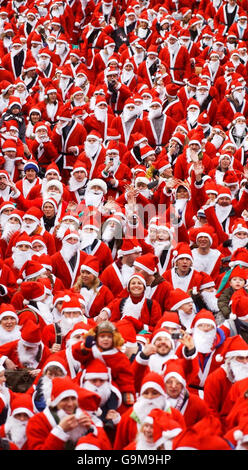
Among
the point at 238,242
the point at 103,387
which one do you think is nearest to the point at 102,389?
the point at 103,387

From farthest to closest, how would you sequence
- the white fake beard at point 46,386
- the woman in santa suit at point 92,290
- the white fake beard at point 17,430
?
1. the woman in santa suit at point 92,290
2. the white fake beard at point 46,386
3. the white fake beard at point 17,430

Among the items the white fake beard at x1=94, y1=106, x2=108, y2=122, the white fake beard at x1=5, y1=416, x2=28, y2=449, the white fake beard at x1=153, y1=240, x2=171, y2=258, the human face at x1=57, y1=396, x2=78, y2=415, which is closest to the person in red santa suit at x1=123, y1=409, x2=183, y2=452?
the human face at x1=57, y1=396, x2=78, y2=415

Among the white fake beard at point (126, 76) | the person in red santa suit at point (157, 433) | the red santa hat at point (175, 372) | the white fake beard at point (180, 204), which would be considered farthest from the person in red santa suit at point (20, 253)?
the white fake beard at point (126, 76)

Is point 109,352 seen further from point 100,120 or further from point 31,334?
point 100,120

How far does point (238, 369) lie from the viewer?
19.0ft

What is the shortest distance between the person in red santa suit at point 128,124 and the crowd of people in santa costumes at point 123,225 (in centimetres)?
3

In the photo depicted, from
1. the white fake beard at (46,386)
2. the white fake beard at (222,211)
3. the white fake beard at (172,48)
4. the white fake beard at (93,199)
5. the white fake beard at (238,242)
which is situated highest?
the white fake beard at (46,386)

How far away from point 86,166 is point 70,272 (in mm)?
2996

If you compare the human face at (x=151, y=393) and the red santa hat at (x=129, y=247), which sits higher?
the human face at (x=151, y=393)

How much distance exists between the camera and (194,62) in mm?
15172

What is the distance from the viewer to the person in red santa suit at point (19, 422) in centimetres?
519

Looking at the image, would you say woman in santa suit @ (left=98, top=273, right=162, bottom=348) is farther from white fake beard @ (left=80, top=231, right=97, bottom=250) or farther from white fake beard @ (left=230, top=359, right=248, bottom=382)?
white fake beard @ (left=80, top=231, right=97, bottom=250)

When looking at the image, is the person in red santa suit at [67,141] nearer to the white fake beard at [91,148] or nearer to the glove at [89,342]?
the white fake beard at [91,148]

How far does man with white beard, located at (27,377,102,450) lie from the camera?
4699mm
